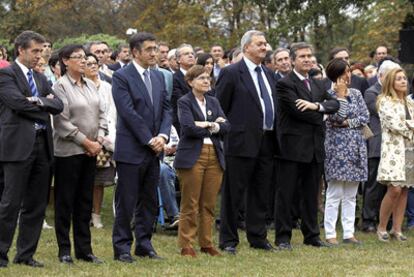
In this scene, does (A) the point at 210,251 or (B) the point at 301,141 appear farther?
(B) the point at 301,141

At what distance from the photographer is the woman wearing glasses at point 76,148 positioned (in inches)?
375

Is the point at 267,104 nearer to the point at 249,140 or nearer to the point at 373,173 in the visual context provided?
the point at 249,140

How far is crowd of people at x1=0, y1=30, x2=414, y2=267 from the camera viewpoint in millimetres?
9328

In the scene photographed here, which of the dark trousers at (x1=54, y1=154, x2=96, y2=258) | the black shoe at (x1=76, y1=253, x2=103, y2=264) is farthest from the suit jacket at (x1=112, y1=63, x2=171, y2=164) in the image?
the black shoe at (x1=76, y1=253, x2=103, y2=264)

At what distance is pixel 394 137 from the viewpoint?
12125 millimetres

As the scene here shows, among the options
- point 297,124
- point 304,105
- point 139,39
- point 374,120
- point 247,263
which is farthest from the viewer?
point 374,120

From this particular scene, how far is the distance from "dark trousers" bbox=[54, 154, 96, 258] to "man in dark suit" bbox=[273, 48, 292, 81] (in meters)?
3.93

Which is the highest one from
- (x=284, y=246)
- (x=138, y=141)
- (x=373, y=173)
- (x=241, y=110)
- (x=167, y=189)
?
(x=241, y=110)

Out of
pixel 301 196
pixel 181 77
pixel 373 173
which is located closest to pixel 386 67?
pixel 373 173

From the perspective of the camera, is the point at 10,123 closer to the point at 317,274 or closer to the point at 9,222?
the point at 9,222

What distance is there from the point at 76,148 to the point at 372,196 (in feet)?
17.5

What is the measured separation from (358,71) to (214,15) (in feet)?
76.8

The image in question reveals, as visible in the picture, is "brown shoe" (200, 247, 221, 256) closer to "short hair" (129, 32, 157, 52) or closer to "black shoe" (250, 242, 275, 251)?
"black shoe" (250, 242, 275, 251)

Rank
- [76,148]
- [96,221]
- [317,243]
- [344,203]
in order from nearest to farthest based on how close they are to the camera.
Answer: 1. [76,148]
2. [317,243]
3. [344,203]
4. [96,221]
